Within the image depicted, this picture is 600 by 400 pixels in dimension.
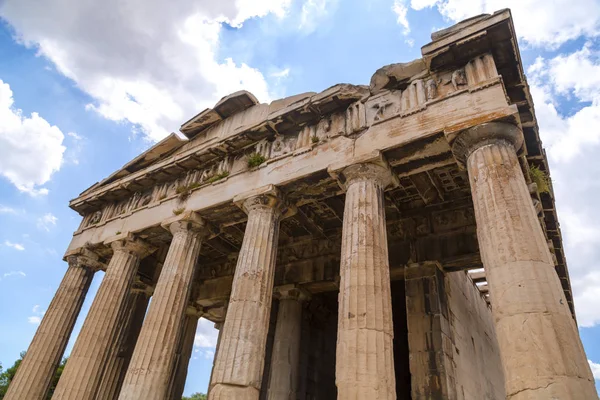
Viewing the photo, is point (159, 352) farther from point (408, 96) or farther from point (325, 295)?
point (408, 96)

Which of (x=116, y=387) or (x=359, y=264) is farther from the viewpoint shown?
(x=116, y=387)

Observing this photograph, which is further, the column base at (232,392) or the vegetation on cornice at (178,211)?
the vegetation on cornice at (178,211)

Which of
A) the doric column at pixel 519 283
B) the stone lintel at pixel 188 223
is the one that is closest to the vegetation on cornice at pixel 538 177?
the doric column at pixel 519 283

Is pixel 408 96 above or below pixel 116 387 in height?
above

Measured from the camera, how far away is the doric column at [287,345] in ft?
45.4

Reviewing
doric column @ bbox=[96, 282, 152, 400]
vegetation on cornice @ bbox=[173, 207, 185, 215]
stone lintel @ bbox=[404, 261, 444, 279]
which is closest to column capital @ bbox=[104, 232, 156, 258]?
doric column @ bbox=[96, 282, 152, 400]

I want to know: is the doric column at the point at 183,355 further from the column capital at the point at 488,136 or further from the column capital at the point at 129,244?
the column capital at the point at 488,136

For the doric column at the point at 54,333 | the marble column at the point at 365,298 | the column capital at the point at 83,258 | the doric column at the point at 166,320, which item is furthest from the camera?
the column capital at the point at 83,258

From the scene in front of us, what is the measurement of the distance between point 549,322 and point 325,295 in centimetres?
1226

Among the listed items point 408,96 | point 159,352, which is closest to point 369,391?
point 159,352

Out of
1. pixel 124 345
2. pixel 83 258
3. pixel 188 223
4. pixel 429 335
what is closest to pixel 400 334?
pixel 429 335

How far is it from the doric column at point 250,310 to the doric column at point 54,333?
8069 mm

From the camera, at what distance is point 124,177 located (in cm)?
1656

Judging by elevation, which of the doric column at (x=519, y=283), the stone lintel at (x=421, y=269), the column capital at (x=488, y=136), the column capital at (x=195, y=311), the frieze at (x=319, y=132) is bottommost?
the doric column at (x=519, y=283)
